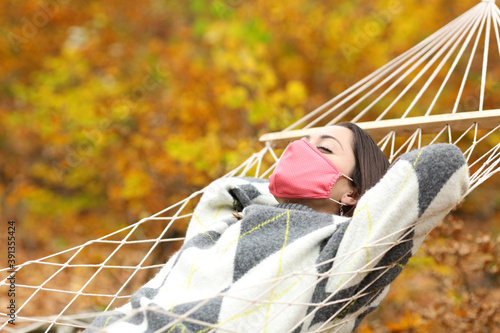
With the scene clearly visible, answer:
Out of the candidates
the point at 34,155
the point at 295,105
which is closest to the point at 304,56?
the point at 295,105

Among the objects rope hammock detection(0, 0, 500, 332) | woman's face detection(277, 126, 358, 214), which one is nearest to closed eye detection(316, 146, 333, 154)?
woman's face detection(277, 126, 358, 214)

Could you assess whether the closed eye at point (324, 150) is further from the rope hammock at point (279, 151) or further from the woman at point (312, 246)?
the rope hammock at point (279, 151)

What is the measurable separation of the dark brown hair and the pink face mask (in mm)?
52

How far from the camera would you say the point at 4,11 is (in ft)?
13.5

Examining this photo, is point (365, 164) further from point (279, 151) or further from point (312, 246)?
point (279, 151)

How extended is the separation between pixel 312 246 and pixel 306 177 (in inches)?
8.8

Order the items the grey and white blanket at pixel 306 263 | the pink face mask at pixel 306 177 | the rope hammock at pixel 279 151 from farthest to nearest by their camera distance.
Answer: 1. the rope hammock at pixel 279 151
2. the pink face mask at pixel 306 177
3. the grey and white blanket at pixel 306 263

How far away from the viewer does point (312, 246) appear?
124 cm

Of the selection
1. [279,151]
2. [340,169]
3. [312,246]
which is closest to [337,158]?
[340,169]

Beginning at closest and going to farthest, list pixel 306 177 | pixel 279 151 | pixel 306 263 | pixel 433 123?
pixel 306 263 < pixel 306 177 < pixel 433 123 < pixel 279 151

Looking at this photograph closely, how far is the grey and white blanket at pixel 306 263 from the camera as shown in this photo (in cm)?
111

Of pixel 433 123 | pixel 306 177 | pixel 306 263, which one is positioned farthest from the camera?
→ pixel 433 123

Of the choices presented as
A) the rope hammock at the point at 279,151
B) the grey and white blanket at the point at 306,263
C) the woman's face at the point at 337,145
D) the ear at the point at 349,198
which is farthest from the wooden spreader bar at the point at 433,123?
the grey and white blanket at the point at 306,263

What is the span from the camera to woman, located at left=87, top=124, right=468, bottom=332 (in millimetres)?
1115
